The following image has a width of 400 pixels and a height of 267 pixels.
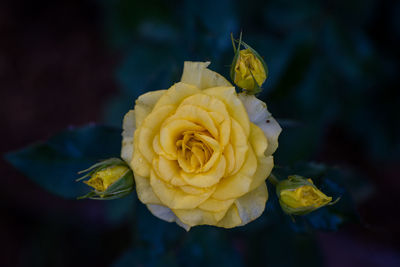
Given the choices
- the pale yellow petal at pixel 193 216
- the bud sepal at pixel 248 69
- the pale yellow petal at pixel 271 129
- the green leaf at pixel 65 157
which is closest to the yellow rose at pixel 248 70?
the bud sepal at pixel 248 69

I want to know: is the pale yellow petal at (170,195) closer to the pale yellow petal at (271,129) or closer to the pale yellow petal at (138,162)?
the pale yellow petal at (138,162)

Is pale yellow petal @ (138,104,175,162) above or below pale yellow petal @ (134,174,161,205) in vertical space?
above

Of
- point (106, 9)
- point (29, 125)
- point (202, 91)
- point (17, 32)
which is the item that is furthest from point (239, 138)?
point (17, 32)

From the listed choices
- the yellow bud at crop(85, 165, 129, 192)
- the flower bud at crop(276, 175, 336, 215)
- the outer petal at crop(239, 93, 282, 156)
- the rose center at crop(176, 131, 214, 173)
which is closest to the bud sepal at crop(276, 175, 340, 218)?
the flower bud at crop(276, 175, 336, 215)

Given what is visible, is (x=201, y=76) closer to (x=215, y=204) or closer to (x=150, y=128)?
(x=150, y=128)

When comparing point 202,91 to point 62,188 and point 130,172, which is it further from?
point 62,188

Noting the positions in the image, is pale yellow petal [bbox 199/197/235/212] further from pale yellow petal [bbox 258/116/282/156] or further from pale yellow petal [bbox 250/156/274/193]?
pale yellow petal [bbox 258/116/282/156]
